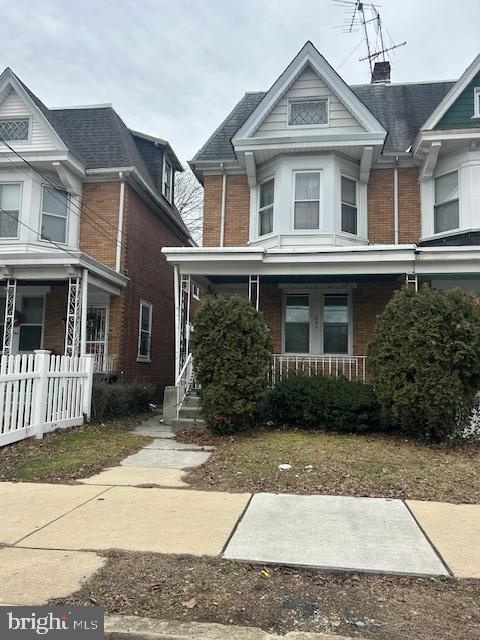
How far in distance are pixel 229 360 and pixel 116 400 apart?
3448 millimetres

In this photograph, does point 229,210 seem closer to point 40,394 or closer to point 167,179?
point 167,179

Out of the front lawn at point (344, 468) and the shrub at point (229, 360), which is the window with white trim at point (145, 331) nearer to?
the shrub at point (229, 360)

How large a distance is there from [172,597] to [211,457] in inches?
172

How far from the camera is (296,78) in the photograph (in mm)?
12820

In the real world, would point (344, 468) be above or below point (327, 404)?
below

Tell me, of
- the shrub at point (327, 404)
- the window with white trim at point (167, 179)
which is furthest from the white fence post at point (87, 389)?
the window with white trim at point (167, 179)

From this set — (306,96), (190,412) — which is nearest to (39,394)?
(190,412)

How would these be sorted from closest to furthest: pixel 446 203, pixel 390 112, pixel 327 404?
pixel 327 404, pixel 446 203, pixel 390 112

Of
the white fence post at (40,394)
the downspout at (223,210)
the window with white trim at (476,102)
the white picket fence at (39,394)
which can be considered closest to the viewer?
the white picket fence at (39,394)

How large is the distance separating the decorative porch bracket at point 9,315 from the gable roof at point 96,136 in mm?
3994

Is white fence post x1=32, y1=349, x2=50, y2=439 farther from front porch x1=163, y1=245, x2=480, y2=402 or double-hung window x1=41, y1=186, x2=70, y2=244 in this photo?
double-hung window x1=41, y1=186, x2=70, y2=244

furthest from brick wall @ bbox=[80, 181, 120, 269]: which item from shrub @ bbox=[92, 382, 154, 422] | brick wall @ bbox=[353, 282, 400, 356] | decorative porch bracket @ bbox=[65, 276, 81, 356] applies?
brick wall @ bbox=[353, 282, 400, 356]

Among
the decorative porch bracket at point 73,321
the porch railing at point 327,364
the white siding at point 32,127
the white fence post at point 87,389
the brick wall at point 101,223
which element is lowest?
the white fence post at point 87,389

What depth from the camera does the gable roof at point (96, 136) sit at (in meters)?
14.1
